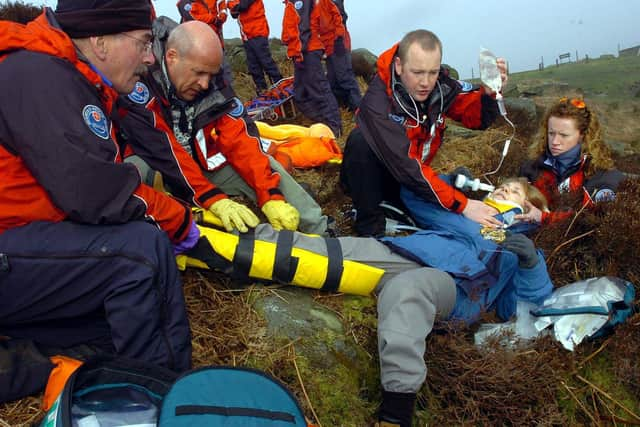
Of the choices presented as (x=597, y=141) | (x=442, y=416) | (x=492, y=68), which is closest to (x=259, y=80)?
(x=492, y=68)

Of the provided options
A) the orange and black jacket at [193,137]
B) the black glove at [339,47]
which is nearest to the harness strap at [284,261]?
the orange and black jacket at [193,137]

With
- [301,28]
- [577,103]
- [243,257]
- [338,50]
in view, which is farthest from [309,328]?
[338,50]

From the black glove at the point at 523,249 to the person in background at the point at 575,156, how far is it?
1.35m

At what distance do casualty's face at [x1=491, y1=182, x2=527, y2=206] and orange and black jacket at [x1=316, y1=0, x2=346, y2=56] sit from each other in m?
4.86

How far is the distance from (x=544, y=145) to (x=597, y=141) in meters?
0.46

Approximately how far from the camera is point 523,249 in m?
2.96

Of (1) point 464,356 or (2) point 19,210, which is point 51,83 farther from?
(1) point 464,356

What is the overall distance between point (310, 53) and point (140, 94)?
4.52 meters

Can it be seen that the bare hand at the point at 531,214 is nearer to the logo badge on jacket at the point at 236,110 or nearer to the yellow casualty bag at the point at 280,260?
the yellow casualty bag at the point at 280,260

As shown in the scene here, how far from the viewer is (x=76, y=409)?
5.61ft

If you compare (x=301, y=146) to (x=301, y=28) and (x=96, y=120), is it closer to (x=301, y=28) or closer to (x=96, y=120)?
(x=301, y=28)

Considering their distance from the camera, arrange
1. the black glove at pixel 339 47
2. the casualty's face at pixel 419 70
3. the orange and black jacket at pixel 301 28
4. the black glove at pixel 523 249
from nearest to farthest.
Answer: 1. the black glove at pixel 523 249
2. the casualty's face at pixel 419 70
3. the orange and black jacket at pixel 301 28
4. the black glove at pixel 339 47

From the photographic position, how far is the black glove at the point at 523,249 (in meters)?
2.96

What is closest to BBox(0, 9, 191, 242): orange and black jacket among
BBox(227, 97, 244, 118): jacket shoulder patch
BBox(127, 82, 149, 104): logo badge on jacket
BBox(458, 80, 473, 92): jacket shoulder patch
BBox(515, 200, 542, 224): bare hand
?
BBox(127, 82, 149, 104): logo badge on jacket
